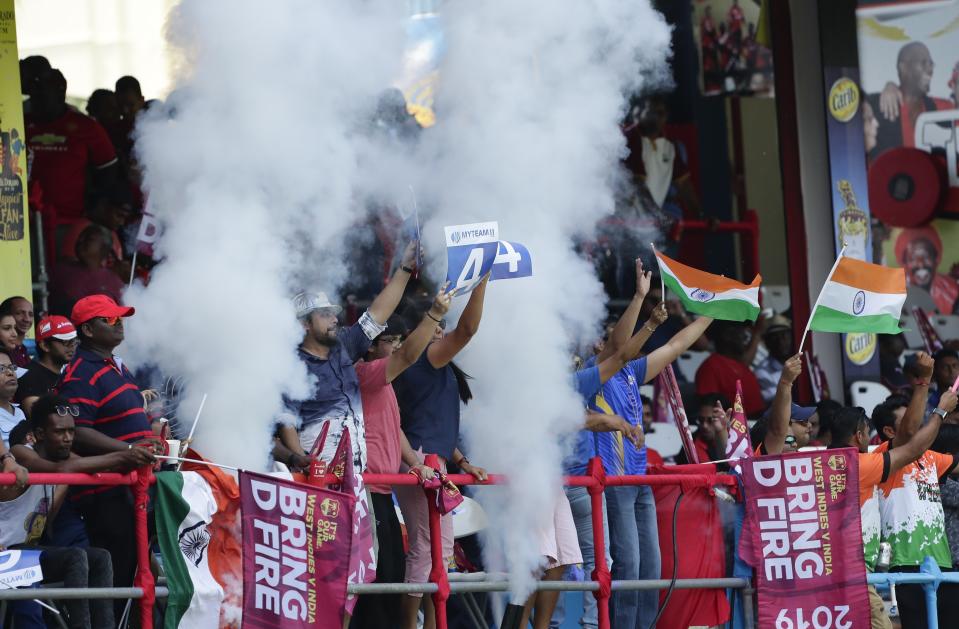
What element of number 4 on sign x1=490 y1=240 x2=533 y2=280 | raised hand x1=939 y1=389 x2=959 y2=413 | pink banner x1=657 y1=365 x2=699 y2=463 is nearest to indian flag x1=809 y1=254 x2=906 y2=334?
raised hand x1=939 y1=389 x2=959 y2=413

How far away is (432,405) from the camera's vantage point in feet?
25.6

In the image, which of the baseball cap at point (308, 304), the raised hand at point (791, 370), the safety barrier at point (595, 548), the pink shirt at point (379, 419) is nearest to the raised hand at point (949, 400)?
the raised hand at point (791, 370)

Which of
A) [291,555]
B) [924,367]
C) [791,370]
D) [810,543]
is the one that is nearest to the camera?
[291,555]

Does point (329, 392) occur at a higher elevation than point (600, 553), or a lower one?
higher

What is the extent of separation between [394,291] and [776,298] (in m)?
7.14

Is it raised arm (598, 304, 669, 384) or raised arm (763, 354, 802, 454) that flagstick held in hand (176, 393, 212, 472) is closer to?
raised arm (598, 304, 669, 384)

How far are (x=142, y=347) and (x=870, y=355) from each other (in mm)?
6530

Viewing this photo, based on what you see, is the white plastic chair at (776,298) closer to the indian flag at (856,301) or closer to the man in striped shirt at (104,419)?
the indian flag at (856,301)

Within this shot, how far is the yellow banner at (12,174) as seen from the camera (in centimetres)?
983

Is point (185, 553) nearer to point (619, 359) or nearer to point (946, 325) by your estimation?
point (619, 359)

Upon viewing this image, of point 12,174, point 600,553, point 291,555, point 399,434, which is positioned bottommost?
point 600,553

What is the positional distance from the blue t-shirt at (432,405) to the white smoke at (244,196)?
2.10 feet

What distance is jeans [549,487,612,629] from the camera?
7.99 metres

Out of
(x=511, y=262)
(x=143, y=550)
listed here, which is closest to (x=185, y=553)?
(x=143, y=550)
